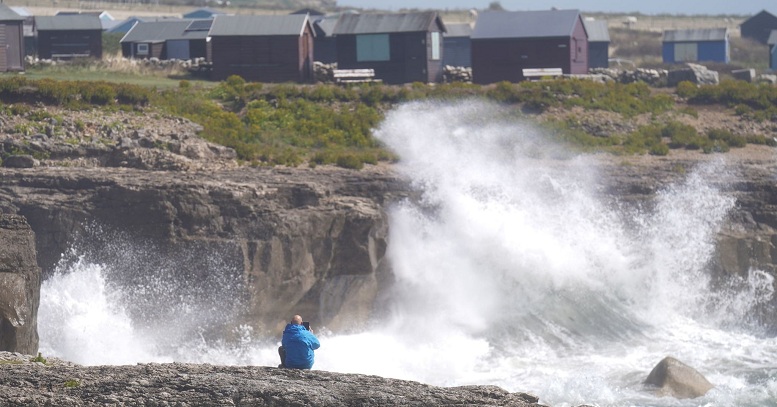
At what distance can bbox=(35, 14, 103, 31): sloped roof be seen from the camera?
2472 inches

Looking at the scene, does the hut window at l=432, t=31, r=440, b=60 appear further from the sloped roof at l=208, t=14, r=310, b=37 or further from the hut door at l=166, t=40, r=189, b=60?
the hut door at l=166, t=40, r=189, b=60

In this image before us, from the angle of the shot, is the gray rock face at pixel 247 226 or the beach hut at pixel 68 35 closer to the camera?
the gray rock face at pixel 247 226

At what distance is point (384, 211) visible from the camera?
30562 millimetres

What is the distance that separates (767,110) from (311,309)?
21.5 m

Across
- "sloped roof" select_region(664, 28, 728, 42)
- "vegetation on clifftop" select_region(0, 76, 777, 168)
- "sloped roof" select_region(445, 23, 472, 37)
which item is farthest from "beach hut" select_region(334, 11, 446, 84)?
"sloped roof" select_region(664, 28, 728, 42)

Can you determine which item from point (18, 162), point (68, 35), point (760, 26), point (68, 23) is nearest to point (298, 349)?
point (18, 162)

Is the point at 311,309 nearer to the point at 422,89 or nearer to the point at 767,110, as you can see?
the point at 422,89

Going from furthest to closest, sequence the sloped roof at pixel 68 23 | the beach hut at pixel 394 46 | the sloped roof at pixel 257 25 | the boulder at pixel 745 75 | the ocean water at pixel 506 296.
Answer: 1. the sloped roof at pixel 68 23
2. the boulder at pixel 745 75
3. the beach hut at pixel 394 46
4. the sloped roof at pixel 257 25
5. the ocean water at pixel 506 296

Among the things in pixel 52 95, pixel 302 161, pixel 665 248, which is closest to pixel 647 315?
pixel 665 248

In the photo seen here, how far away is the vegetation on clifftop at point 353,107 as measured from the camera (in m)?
34.5

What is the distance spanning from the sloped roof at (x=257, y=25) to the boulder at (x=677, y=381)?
1013 inches

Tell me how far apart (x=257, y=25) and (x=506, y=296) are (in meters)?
21.8

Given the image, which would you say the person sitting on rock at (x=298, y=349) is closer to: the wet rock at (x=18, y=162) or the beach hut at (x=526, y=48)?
the wet rock at (x=18, y=162)

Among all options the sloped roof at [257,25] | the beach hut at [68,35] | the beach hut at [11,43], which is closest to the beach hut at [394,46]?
the sloped roof at [257,25]
